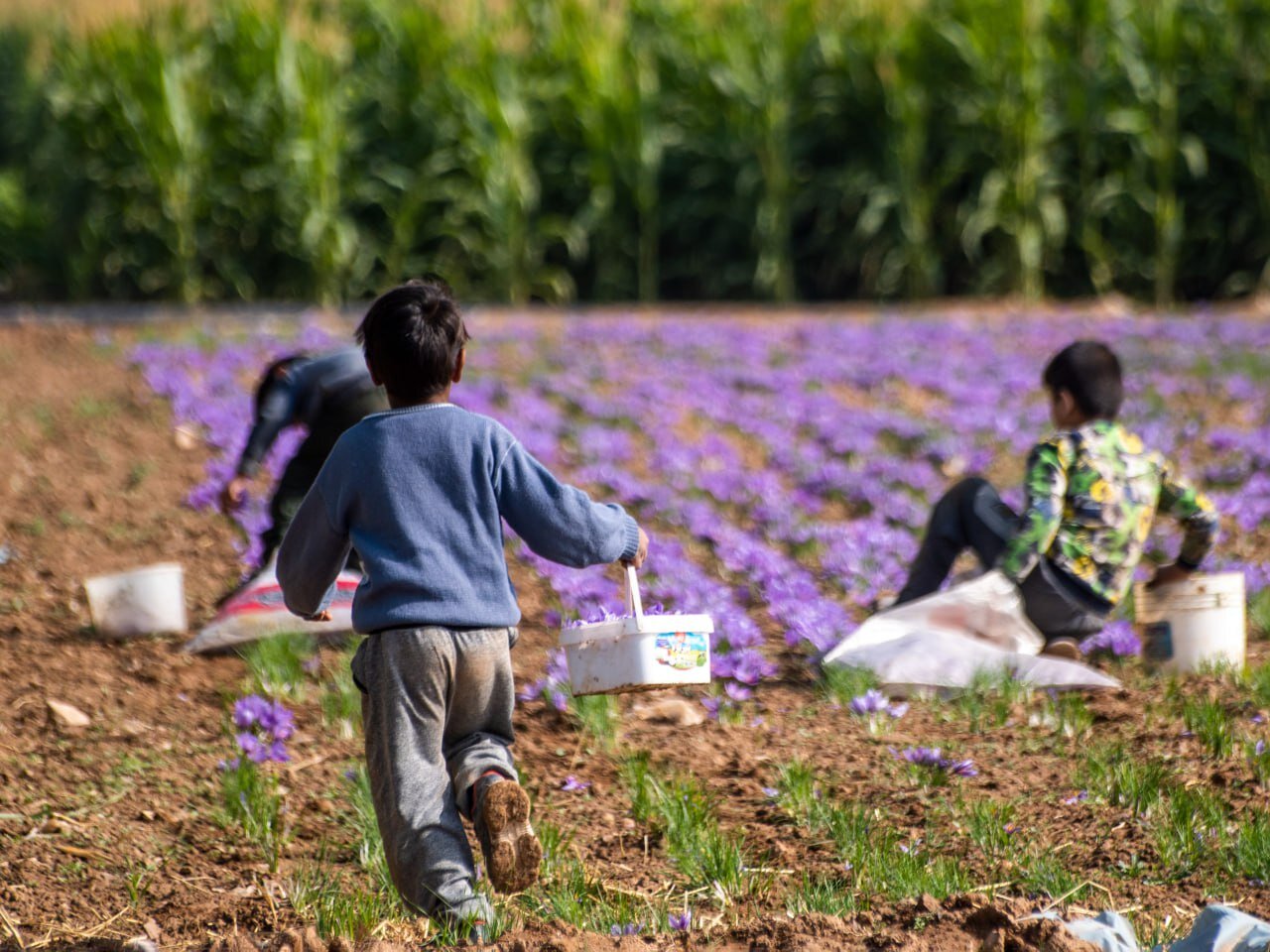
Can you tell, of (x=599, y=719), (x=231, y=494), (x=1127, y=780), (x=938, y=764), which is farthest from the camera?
(x=231, y=494)

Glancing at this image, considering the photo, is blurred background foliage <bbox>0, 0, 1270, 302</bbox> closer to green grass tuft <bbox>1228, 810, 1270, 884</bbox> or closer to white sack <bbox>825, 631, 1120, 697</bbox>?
white sack <bbox>825, 631, 1120, 697</bbox>

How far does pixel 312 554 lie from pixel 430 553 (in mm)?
306

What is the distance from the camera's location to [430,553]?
3428 mm

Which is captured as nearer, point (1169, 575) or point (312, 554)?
point (312, 554)

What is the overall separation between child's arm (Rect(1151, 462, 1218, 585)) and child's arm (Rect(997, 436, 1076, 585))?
45cm

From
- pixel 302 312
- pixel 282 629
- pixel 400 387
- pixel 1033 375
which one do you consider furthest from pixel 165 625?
pixel 302 312

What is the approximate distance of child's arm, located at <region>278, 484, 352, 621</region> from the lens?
11.6ft

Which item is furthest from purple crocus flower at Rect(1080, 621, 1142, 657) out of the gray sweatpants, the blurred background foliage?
the blurred background foliage

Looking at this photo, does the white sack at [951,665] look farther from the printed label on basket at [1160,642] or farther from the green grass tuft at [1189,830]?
the green grass tuft at [1189,830]

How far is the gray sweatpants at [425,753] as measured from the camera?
3375 millimetres

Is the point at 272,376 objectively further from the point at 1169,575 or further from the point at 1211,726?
the point at 1211,726

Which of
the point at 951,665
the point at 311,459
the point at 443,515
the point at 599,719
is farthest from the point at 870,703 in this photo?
the point at 311,459

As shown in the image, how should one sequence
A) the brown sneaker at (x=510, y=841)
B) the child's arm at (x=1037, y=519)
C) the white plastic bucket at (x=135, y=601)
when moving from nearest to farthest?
the brown sneaker at (x=510, y=841)
the child's arm at (x=1037, y=519)
the white plastic bucket at (x=135, y=601)

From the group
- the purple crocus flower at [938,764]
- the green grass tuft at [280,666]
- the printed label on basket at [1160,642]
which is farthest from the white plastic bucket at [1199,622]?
the green grass tuft at [280,666]
